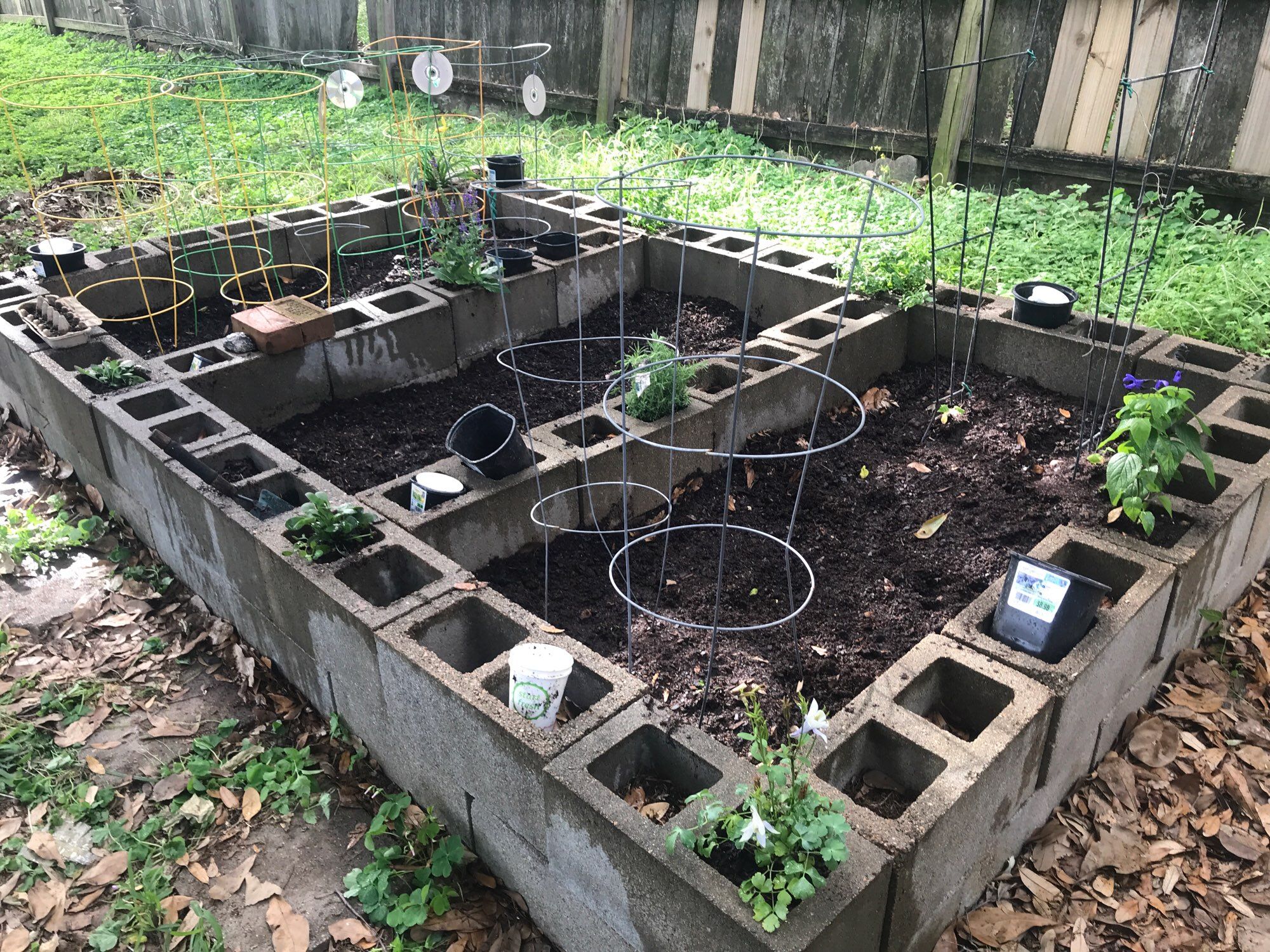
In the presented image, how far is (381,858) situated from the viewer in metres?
2.52

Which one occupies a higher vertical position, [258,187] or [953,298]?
[953,298]

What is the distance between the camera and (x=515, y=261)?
5.00m

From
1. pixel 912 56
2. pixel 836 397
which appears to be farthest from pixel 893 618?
pixel 912 56

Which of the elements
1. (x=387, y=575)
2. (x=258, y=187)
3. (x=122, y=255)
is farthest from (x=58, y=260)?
(x=387, y=575)

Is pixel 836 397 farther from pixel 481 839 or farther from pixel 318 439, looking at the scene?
pixel 481 839

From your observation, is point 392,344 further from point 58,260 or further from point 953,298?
point 953,298

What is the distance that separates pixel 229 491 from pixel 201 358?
4.33 ft

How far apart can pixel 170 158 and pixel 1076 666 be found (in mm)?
8366

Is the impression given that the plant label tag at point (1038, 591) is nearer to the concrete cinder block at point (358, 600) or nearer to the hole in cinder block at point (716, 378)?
the concrete cinder block at point (358, 600)

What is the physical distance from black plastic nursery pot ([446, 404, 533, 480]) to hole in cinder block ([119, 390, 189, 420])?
3.76 feet

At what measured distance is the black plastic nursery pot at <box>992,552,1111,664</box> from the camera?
2432 mm

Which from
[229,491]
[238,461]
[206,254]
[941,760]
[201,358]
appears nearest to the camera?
[941,760]

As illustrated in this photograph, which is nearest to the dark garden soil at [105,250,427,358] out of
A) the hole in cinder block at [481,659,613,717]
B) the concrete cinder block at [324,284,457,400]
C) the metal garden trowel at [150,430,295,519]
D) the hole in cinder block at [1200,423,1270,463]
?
the concrete cinder block at [324,284,457,400]

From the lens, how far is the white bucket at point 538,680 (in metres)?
2.26
